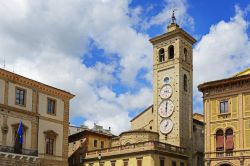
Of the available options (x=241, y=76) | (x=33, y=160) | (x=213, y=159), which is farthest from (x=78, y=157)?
(x=241, y=76)

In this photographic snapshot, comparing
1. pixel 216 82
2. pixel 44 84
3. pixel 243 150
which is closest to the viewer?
pixel 243 150

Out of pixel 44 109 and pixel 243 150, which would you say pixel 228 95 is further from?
pixel 44 109

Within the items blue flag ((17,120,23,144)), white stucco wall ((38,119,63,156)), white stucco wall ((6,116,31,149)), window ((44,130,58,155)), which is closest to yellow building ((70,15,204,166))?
white stucco wall ((38,119,63,156))

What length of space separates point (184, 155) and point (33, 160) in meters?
19.9

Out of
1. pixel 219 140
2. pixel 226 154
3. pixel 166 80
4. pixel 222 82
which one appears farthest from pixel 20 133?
pixel 166 80

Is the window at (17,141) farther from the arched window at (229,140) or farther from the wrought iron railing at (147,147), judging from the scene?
the arched window at (229,140)

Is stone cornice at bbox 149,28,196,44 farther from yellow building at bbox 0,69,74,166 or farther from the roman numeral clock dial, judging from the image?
yellow building at bbox 0,69,74,166

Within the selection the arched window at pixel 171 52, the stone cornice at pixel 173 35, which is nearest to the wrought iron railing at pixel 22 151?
the arched window at pixel 171 52

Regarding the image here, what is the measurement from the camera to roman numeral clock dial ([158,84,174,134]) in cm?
6278

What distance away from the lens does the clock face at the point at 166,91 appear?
6431 cm

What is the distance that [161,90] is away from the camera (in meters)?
65.4

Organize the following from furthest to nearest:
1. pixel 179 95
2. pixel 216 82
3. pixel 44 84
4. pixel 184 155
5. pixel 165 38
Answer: pixel 165 38 → pixel 179 95 → pixel 184 155 → pixel 44 84 → pixel 216 82

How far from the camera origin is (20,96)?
48344mm

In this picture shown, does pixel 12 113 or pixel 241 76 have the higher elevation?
pixel 241 76
